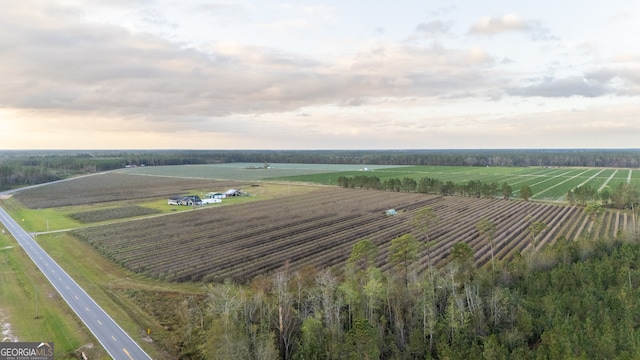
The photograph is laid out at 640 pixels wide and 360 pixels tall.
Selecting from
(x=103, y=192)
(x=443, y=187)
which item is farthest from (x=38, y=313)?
(x=443, y=187)

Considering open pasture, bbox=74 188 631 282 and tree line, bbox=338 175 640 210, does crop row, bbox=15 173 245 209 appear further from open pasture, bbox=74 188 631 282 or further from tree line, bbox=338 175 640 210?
tree line, bbox=338 175 640 210

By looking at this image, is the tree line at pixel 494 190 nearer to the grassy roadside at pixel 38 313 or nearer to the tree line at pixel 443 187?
the tree line at pixel 443 187

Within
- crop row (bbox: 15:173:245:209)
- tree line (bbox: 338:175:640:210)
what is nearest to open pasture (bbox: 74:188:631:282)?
tree line (bbox: 338:175:640:210)

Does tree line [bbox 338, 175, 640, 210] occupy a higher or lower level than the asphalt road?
higher

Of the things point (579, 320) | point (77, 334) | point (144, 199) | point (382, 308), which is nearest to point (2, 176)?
point (144, 199)

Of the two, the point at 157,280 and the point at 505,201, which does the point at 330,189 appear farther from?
the point at 157,280

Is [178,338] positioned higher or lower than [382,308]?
lower

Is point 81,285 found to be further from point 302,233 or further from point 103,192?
point 103,192
